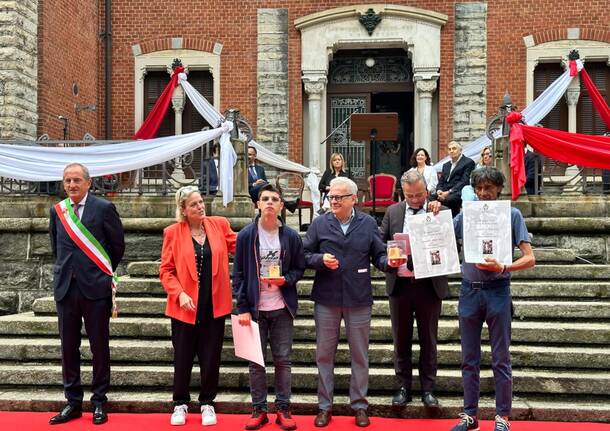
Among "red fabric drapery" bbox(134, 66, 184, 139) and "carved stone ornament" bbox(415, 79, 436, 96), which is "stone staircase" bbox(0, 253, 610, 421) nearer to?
"red fabric drapery" bbox(134, 66, 184, 139)

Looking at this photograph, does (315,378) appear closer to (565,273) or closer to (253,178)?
(565,273)

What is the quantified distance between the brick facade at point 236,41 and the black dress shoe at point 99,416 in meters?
8.76

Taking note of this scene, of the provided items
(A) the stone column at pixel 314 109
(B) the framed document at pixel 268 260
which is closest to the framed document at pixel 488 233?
(B) the framed document at pixel 268 260

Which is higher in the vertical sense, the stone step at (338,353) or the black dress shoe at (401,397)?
the stone step at (338,353)

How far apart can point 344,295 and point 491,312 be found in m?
1.09

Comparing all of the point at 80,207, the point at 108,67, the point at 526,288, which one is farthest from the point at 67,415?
the point at 108,67

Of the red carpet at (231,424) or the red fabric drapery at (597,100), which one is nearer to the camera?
the red carpet at (231,424)

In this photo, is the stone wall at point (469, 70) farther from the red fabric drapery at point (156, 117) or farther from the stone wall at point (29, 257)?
the stone wall at point (29, 257)

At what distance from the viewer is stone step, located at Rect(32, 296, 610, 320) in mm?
6578

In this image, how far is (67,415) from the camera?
5.19m

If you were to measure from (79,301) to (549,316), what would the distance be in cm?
441

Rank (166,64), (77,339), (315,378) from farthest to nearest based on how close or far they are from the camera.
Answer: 1. (166,64)
2. (315,378)
3. (77,339)

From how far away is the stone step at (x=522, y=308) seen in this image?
6578mm

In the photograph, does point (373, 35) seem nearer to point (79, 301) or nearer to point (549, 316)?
point (549, 316)
